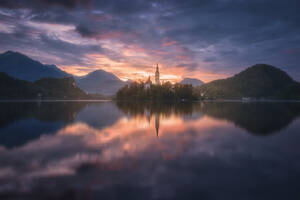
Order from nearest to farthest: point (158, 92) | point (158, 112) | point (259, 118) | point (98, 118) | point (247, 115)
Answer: point (98, 118)
point (259, 118)
point (247, 115)
point (158, 112)
point (158, 92)

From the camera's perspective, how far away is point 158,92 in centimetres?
14388

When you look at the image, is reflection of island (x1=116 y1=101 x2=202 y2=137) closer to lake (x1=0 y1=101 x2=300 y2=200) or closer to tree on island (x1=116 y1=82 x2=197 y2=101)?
lake (x1=0 y1=101 x2=300 y2=200)

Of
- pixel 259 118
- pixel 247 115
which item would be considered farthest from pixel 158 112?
pixel 259 118

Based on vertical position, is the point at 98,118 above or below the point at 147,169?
below

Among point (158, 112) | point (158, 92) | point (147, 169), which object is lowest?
point (158, 112)

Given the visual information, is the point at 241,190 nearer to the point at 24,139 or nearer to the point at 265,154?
the point at 265,154

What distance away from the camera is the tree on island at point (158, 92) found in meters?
144

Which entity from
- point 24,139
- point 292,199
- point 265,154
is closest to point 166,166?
point 292,199

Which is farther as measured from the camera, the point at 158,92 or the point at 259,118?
the point at 158,92

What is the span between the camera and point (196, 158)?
9.11 m

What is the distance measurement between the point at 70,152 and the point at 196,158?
6.51m

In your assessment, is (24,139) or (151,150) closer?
(151,150)

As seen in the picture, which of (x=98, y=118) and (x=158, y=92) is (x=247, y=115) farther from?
(x=158, y=92)

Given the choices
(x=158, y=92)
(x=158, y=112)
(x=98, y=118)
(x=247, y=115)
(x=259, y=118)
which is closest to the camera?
(x=98, y=118)
